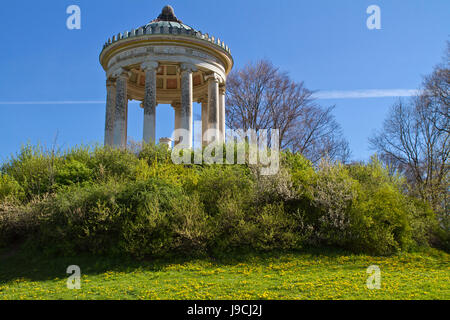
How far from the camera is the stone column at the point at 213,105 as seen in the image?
29766 millimetres

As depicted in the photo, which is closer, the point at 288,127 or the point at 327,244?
the point at 327,244

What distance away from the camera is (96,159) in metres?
22.0

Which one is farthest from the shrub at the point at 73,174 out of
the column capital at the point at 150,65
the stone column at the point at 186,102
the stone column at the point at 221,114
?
the stone column at the point at 221,114

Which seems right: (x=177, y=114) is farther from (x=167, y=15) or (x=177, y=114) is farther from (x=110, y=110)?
(x=167, y=15)

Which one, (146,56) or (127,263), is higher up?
(146,56)

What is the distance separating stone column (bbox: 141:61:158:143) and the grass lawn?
527 inches

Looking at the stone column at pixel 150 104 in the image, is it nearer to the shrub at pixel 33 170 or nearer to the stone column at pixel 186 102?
the stone column at pixel 186 102

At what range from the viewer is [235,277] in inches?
492

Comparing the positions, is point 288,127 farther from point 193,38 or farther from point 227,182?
point 227,182
